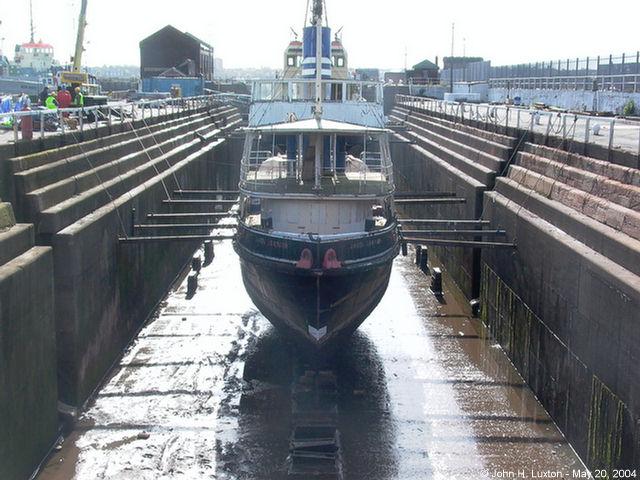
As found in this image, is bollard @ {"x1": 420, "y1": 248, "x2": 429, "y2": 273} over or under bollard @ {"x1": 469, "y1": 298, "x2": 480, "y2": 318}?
over

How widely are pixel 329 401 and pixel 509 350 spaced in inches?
185

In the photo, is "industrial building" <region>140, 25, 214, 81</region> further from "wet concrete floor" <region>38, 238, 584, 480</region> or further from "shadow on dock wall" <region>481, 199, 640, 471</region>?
"shadow on dock wall" <region>481, 199, 640, 471</region>

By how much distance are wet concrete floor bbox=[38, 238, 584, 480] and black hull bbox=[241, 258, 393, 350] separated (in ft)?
3.81

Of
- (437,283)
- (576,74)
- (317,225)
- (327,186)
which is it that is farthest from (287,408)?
(576,74)

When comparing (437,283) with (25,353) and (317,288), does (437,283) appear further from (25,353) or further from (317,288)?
(25,353)

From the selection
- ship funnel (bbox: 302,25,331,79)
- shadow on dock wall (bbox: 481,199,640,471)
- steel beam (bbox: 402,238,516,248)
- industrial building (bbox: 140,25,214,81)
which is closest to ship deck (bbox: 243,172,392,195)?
steel beam (bbox: 402,238,516,248)

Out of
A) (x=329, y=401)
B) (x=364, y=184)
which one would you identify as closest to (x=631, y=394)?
(x=329, y=401)

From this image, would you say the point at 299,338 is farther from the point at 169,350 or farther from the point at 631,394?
the point at 631,394

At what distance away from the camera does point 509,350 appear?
17.5 meters

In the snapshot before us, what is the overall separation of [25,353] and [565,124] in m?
12.8

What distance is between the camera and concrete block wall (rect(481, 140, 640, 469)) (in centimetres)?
1093

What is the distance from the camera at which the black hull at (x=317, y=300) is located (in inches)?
599

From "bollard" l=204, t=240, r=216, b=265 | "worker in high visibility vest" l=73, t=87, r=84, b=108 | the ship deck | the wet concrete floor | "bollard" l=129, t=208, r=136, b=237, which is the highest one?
"worker in high visibility vest" l=73, t=87, r=84, b=108

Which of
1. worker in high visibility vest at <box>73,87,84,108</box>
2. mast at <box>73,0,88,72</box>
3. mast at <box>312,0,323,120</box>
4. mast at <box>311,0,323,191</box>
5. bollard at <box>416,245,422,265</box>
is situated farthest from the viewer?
mast at <box>73,0,88,72</box>
